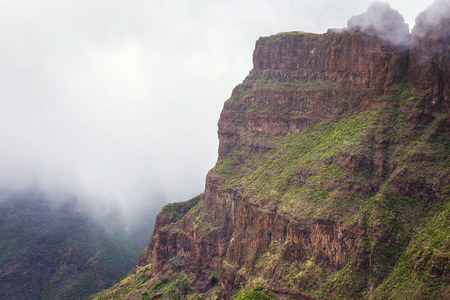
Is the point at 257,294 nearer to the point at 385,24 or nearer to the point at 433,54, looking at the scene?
the point at 433,54

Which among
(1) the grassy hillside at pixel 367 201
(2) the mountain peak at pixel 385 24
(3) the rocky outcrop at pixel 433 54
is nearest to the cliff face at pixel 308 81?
(2) the mountain peak at pixel 385 24

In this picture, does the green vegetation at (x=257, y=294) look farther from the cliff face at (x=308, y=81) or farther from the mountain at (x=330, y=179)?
the cliff face at (x=308, y=81)

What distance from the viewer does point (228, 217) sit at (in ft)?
443

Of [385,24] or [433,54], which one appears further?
[385,24]

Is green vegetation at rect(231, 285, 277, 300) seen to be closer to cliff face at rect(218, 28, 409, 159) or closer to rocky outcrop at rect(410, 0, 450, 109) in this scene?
cliff face at rect(218, 28, 409, 159)

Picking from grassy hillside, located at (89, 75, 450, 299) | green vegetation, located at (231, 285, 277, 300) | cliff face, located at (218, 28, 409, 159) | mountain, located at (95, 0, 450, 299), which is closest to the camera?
grassy hillside, located at (89, 75, 450, 299)

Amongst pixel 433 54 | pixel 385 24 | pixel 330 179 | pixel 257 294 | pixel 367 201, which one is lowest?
pixel 257 294

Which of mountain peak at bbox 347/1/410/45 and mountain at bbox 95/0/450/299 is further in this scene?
mountain peak at bbox 347/1/410/45

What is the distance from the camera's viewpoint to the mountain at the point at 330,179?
8994cm

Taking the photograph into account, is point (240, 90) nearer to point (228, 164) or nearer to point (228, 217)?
point (228, 164)

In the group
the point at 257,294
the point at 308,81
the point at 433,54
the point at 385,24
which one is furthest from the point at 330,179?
the point at 308,81

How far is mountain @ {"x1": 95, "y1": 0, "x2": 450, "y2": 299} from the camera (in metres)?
89.9

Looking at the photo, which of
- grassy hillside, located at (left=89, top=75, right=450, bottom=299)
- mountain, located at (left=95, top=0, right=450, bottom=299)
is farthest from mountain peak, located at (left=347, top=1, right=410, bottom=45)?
grassy hillside, located at (left=89, top=75, right=450, bottom=299)

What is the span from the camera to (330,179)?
106375 millimetres
